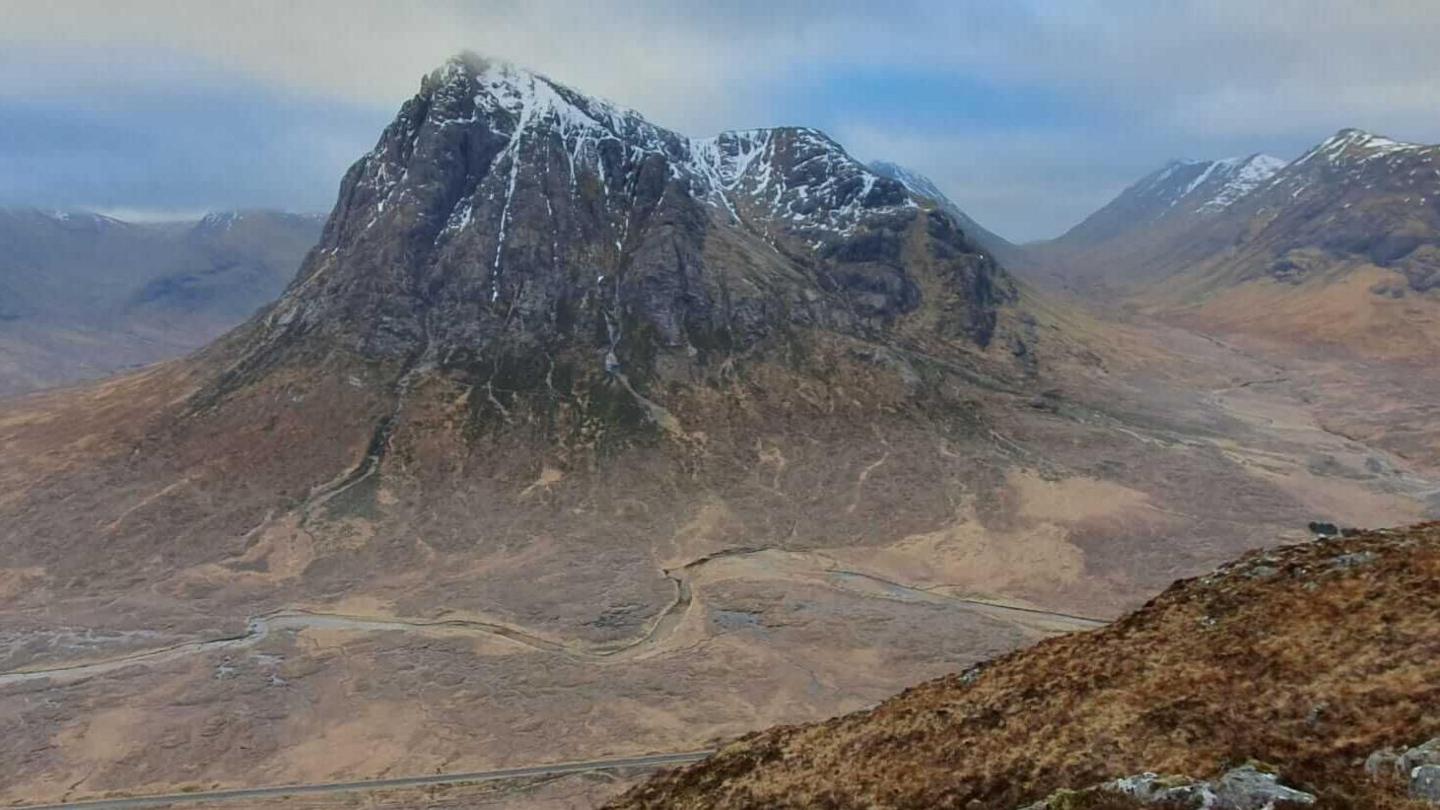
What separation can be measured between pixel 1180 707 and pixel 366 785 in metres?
80.6

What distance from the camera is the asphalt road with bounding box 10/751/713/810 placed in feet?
271

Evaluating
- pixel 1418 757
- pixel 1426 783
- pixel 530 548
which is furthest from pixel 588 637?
pixel 1426 783

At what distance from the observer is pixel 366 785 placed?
3327 inches

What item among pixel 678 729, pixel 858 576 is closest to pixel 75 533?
pixel 678 729

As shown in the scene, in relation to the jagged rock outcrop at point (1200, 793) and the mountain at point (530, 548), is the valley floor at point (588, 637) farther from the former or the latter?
the jagged rock outcrop at point (1200, 793)

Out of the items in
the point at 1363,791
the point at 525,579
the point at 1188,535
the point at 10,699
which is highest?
the point at 1363,791

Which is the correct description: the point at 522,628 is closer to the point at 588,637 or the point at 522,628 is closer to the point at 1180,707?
the point at 588,637

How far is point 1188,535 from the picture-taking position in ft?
466

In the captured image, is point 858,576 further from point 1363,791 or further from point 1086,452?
point 1363,791

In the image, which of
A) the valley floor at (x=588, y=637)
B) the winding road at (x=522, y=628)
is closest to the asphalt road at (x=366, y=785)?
the valley floor at (x=588, y=637)

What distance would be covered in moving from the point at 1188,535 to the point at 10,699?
168885 millimetres

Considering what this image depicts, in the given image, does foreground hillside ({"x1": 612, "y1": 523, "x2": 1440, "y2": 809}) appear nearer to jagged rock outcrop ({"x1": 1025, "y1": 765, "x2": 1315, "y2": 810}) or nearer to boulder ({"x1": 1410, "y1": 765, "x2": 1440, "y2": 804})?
boulder ({"x1": 1410, "y1": 765, "x2": 1440, "y2": 804})

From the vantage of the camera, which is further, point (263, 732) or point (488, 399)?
point (488, 399)

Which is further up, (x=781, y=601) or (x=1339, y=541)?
(x=1339, y=541)
